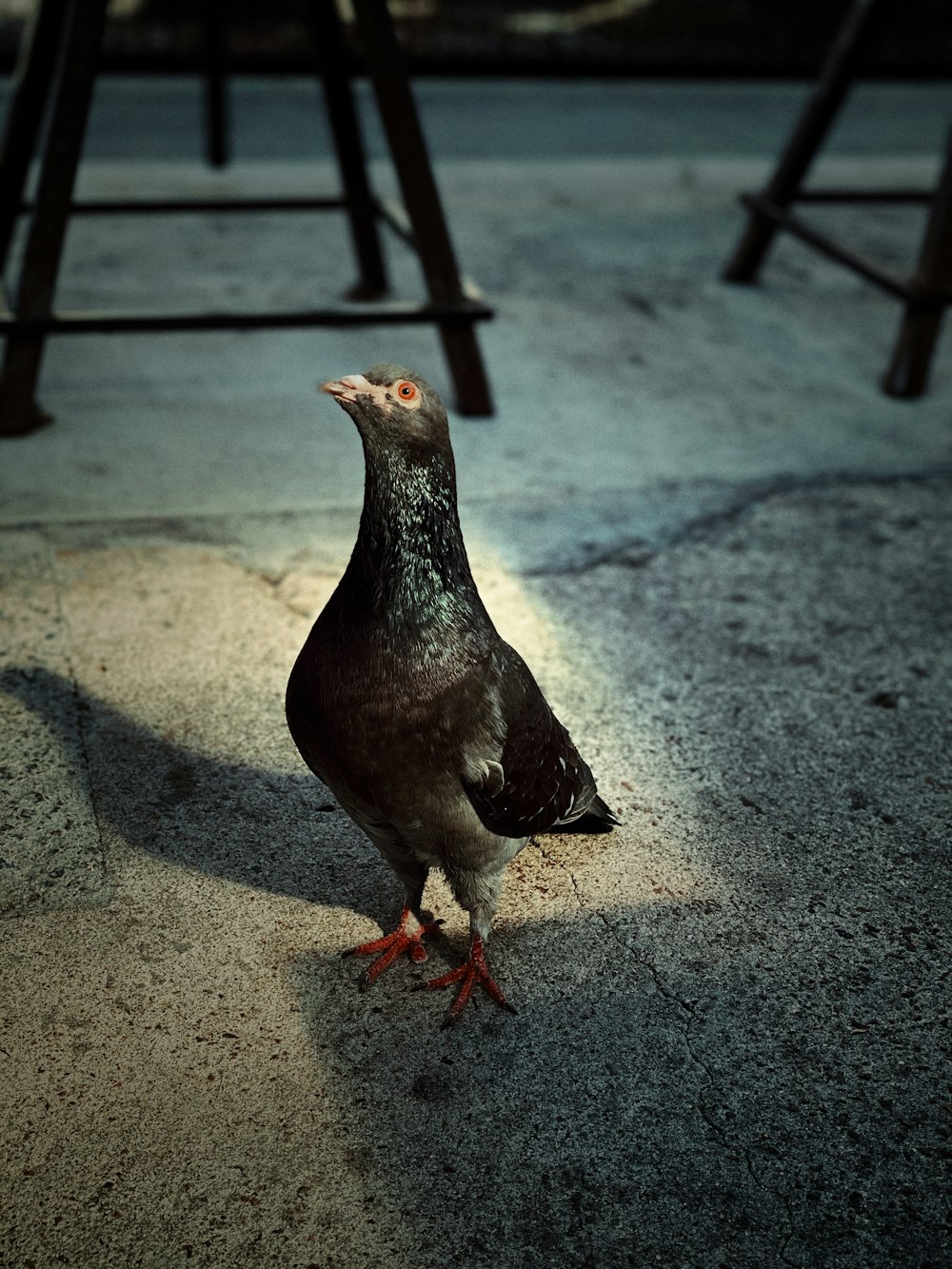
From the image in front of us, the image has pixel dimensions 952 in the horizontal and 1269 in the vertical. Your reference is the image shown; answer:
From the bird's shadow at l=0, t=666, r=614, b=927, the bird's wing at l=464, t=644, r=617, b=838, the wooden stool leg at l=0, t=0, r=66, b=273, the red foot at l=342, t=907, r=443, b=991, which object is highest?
the wooden stool leg at l=0, t=0, r=66, b=273

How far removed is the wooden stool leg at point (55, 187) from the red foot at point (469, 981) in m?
2.55

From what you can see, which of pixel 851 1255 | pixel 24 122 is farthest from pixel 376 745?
pixel 24 122

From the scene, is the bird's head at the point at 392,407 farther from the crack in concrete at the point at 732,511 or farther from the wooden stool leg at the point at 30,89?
the wooden stool leg at the point at 30,89

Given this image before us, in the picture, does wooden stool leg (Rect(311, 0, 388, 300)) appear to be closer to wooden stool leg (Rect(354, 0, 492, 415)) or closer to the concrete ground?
the concrete ground

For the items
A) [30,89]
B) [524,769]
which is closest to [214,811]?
[524,769]

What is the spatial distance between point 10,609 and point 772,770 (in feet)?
6.06

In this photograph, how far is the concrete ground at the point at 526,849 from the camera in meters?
1.78

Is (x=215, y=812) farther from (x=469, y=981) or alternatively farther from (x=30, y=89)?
(x=30, y=89)

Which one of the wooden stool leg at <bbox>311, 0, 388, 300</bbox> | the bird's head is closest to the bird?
the bird's head

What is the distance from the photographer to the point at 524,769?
6.48 ft

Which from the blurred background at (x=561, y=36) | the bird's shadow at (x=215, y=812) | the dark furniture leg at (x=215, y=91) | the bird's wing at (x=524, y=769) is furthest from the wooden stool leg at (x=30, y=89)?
the blurred background at (x=561, y=36)

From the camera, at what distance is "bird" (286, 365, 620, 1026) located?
1841 mm

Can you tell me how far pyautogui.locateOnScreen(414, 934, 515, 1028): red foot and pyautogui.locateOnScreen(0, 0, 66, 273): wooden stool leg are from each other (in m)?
3.10

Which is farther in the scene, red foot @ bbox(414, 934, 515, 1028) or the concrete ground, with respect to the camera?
red foot @ bbox(414, 934, 515, 1028)
